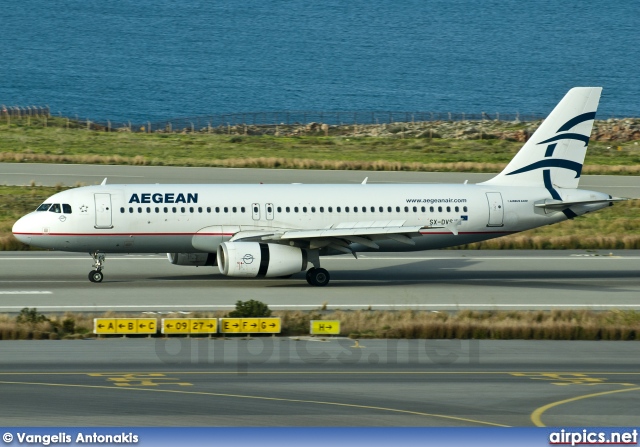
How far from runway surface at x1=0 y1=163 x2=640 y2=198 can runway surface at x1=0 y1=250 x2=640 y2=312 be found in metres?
22.9

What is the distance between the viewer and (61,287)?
41969mm

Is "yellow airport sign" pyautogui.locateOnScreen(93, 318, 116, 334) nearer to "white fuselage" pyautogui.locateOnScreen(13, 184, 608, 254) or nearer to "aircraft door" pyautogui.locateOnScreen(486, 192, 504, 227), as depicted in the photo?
"white fuselage" pyautogui.locateOnScreen(13, 184, 608, 254)

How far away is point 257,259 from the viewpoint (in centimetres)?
4106

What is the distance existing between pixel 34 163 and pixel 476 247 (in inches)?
1641

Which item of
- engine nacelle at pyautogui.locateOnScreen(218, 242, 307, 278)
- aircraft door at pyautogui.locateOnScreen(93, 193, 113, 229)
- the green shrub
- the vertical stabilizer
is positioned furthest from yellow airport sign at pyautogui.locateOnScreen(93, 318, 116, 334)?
the vertical stabilizer

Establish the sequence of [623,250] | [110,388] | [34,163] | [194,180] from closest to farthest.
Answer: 1. [110,388]
2. [623,250]
3. [194,180]
4. [34,163]

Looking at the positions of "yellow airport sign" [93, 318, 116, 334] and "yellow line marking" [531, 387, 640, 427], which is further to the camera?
"yellow airport sign" [93, 318, 116, 334]

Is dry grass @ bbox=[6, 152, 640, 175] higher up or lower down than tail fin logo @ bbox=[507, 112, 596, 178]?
higher up

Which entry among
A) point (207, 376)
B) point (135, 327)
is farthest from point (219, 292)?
point (207, 376)

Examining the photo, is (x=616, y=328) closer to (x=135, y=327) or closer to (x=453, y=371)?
(x=453, y=371)

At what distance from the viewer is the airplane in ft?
139

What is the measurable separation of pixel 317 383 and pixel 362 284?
63.4ft

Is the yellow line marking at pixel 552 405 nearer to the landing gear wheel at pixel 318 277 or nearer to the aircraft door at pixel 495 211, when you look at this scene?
the landing gear wheel at pixel 318 277

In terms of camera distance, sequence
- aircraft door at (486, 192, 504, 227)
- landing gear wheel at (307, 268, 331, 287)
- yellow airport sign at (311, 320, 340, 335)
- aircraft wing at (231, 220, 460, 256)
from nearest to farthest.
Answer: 1. yellow airport sign at (311, 320, 340, 335)
2. aircraft wing at (231, 220, 460, 256)
3. landing gear wheel at (307, 268, 331, 287)
4. aircraft door at (486, 192, 504, 227)
